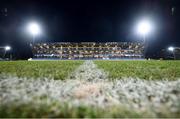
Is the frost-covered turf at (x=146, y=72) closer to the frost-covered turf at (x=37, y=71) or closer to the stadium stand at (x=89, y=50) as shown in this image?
the frost-covered turf at (x=37, y=71)

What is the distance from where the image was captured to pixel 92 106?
497cm

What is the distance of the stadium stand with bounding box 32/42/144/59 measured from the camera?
122 metres

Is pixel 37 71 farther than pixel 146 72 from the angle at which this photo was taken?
Yes

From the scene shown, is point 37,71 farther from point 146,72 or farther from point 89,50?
point 89,50

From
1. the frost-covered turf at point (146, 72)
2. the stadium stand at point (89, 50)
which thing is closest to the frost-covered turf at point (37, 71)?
the frost-covered turf at point (146, 72)

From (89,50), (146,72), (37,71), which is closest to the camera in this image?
(146,72)

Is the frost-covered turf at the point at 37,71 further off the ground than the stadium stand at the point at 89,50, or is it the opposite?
the stadium stand at the point at 89,50

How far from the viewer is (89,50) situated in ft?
421

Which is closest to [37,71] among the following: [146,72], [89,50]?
[146,72]

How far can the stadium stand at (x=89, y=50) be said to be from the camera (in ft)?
399

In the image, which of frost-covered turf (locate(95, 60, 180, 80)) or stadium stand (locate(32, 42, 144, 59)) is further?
stadium stand (locate(32, 42, 144, 59))

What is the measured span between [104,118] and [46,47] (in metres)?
122

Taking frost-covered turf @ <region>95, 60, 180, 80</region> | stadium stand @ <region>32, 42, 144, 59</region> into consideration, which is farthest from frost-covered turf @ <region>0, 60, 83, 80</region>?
stadium stand @ <region>32, 42, 144, 59</region>

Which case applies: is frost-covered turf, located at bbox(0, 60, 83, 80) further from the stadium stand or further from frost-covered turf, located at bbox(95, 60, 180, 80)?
the stadium stand
